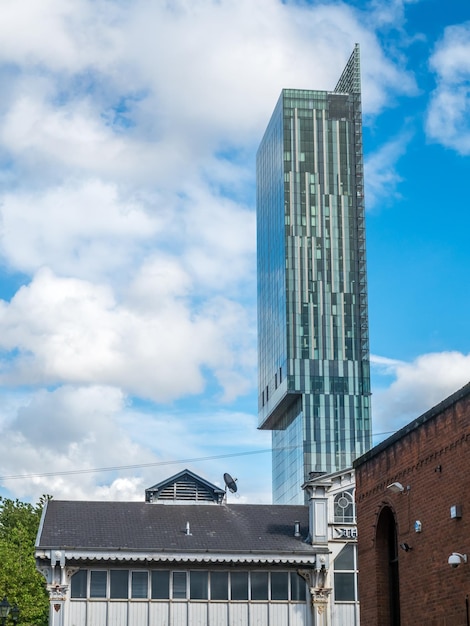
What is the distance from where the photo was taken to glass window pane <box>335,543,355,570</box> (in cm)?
4572

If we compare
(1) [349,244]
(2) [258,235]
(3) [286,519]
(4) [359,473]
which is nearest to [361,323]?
(1) [349,244]

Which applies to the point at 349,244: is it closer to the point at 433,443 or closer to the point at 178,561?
the point at 178,561

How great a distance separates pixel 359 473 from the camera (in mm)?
26734

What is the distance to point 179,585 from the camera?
146 ft

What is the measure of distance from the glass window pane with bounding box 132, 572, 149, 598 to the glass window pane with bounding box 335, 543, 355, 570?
27.5 feet

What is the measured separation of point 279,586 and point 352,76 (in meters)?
131

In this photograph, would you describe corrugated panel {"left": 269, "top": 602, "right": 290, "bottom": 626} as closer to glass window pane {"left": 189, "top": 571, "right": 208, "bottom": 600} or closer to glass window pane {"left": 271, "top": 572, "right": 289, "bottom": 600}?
glass window pane {"left": 271, "top": 572, "right": 289, "bottom": 600}

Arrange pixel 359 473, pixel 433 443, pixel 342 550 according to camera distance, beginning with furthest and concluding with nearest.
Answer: pixel 342 550 → pixel 359 473 → pixel 433 443

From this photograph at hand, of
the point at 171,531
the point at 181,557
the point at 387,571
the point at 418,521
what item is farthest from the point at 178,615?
the point at 418,521

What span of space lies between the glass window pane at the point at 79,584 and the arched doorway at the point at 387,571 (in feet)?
71.4

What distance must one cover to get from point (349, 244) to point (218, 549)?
11390cm

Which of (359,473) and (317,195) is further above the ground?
(317,195)

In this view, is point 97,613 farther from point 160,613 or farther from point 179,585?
point 179,585

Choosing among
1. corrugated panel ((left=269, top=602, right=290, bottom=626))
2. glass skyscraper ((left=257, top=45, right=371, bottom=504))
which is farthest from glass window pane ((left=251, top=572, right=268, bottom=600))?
glass skyscraper ((left=257, top=45, right=371, bottom=504))
